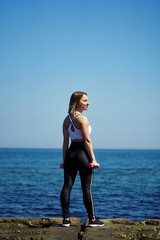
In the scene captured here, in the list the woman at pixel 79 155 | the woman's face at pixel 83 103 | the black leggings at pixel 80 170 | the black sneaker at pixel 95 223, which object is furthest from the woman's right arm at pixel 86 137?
the black sneaker at pixel 95 223

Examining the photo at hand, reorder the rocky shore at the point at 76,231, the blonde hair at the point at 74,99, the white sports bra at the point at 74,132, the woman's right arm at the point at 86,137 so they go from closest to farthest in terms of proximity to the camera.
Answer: the rocky shore at the point at 76,231 < the woman's right arm at the point at 86,137 < the white sports bra at the point at 74,132 < the blonde hair at the point at 74,99

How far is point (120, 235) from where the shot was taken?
170 inches

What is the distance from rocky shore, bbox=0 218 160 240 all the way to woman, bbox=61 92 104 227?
0.28 meters

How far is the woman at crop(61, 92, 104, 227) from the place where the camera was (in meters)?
4.82

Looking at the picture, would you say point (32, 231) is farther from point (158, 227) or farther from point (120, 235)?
point (158, 227)

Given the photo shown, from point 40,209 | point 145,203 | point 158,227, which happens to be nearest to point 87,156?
point 158,227

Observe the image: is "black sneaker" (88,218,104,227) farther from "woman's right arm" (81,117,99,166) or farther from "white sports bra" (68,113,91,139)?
"white sports bra" (68,113,91,139)

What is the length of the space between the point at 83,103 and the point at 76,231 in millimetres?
2075

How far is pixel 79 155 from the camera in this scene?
487 centimetres

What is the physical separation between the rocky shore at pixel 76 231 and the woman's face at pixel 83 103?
199 cm

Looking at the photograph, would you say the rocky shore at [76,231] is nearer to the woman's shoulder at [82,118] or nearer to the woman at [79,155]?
the woman at [79,155]

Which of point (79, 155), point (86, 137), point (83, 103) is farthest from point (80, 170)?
point (83, 103)

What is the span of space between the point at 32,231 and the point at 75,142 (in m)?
1.55

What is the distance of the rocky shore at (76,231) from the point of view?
4.18 m
